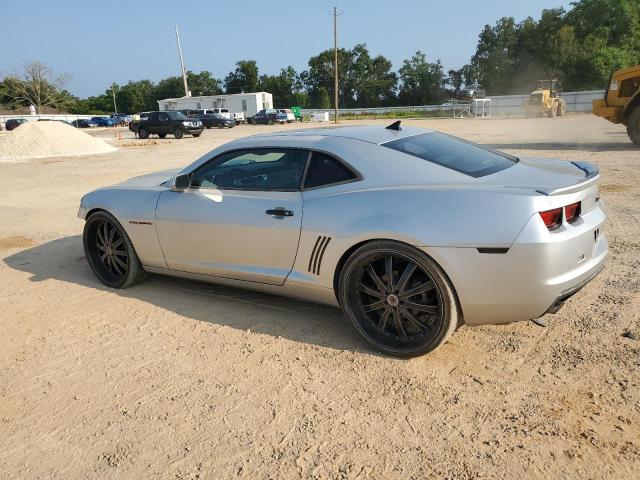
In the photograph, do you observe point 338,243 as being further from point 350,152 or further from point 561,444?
point 561,444

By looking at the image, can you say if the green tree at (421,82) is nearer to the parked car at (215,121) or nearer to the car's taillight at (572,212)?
the parked car at (215,121)

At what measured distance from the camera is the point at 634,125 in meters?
13.7

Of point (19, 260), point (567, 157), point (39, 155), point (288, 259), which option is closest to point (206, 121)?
point (39, 155)

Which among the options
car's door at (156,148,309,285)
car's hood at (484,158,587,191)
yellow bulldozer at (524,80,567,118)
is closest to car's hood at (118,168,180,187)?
car's door at (156,148,309,285)

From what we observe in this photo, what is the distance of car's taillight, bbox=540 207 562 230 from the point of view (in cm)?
282

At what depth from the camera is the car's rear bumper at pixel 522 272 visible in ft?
9.17

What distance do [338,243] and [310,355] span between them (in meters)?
0.76

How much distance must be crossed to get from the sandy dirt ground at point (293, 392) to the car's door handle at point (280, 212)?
0.84 metres

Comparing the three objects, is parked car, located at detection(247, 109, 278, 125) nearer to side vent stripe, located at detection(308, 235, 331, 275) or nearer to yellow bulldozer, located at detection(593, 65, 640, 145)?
yellow bulldozer, located at detection(593, 65, 640, 145)

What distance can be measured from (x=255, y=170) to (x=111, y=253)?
67.3 inches

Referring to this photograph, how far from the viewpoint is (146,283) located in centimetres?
489

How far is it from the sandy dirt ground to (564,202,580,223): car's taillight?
2.77ft

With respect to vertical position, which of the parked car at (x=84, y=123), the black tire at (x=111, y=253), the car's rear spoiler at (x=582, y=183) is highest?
the car's rear spoiler at (x=582, y=183)

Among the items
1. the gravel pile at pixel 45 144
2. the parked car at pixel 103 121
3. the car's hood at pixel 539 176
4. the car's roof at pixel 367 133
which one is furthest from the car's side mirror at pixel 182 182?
the parked car at pixel 103 121
